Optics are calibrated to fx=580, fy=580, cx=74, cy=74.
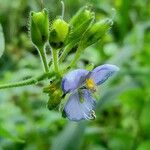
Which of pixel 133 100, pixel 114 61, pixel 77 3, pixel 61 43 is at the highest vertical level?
pixel 61 43

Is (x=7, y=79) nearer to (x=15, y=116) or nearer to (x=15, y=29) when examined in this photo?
(x=15, y=116)

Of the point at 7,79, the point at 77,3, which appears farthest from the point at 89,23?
the point at 77,3

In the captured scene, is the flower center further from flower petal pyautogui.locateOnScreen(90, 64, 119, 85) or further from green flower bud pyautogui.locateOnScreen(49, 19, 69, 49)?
green flower bud pyautogui.locateOnScreen(49, 19, 69, 49)

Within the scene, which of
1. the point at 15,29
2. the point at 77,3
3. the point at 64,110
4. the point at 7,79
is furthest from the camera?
the point at 15,29

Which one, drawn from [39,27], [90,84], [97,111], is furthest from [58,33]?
[97,111]

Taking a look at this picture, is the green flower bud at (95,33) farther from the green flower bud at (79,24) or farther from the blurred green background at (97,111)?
the blurred green background at (97,111)

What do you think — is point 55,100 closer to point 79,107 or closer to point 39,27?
point 79,107
